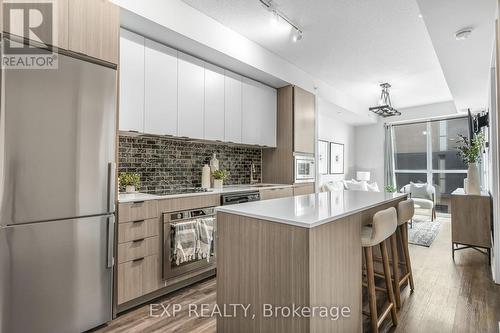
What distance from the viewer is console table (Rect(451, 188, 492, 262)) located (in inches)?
130

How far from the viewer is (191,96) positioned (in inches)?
117

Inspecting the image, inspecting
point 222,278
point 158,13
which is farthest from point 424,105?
point 222,278

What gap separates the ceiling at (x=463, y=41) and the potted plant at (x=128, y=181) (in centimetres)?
292

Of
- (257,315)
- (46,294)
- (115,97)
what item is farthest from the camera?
(115,97)

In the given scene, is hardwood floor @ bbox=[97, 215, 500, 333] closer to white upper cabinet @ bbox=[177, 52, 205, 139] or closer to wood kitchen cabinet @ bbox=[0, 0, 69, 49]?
white upper cabinet @ bbox=[177, 52, 205, 139]

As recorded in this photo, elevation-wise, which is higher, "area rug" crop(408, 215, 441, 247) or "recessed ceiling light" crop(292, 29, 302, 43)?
"recessed ceiling light" crop(292, 29, 302, 43)

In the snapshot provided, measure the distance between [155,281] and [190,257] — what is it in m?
0.37

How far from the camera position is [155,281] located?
2.33 meters

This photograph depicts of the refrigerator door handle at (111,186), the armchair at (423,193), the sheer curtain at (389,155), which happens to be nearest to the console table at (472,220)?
the armchair at (423,193)

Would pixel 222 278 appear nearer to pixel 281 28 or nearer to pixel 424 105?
pixel 281 28

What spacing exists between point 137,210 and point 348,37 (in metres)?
3.11

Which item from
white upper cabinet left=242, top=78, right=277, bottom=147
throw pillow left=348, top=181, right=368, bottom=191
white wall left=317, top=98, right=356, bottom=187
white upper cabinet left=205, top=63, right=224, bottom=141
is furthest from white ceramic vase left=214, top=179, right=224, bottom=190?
throw pillow left=348, top=181, right=368, bottom=191

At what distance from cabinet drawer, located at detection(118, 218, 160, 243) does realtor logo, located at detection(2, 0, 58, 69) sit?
1.25 meters

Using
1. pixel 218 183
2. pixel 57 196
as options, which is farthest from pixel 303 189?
pixel 57 196
